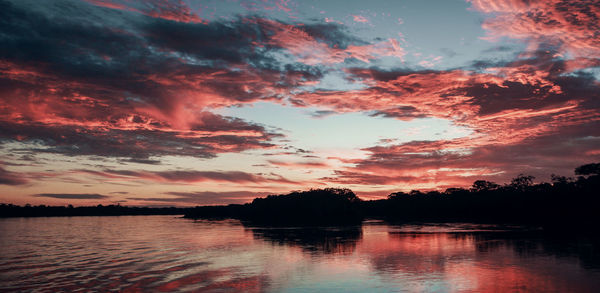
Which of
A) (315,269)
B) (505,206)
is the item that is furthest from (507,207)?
(315,269)

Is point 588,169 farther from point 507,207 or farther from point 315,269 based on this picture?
point 315,269

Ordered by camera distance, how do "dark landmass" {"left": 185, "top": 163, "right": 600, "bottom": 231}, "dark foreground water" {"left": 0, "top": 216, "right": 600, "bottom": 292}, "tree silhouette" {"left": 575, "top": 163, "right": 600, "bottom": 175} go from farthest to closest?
"tree silhouette" {"left": 575, "top": 163, "right": 600, "bottom": 175}, "dark landmass" {"left": 185, "top": 163, "right": 600, "bottom": 231}, "dark foreground water" {"left": 0, "top": 216, "right": 600, "bottom": 292}

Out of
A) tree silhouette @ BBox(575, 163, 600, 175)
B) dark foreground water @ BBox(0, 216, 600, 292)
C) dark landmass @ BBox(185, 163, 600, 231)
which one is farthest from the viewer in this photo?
tree silhouette @ BBox(575, 163, 600, 175)

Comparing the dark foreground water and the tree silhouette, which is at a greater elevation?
the tree silhouette

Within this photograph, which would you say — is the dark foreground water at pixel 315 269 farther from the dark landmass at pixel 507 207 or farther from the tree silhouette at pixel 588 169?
the tree silhouette at pixel 588 169

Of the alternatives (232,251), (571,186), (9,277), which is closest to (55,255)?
(9,277)

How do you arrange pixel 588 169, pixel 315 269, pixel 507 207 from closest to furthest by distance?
1. pixel 315 269
2. pixel 588 169
3. pixel 507 207

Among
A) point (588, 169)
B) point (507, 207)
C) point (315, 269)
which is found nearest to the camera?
point (315, 269)

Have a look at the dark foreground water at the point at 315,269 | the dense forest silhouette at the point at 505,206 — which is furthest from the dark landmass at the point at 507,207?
the dark foreground water at the point at 315,269

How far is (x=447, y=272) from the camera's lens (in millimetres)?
35219

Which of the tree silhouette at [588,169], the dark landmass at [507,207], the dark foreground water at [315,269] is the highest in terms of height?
the tree silhouette at [588,169]

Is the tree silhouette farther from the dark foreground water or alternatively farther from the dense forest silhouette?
the dark foreground water

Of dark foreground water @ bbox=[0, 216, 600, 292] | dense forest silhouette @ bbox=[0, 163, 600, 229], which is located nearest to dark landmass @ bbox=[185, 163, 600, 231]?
dense forest silhouette @ bbox=[0, 163, 600, 229]

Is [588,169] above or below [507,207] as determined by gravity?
above
